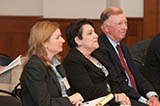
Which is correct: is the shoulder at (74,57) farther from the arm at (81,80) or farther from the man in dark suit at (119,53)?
the man in dark suit at (119,53)

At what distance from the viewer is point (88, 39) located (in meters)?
3.57

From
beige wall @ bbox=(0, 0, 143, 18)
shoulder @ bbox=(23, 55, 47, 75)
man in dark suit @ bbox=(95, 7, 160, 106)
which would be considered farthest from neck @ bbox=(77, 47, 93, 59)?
beige wall @ bbox=(0, 0, 143, 18)

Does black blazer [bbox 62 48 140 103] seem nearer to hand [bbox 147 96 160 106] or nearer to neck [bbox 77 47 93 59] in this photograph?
neck [bbox 77 47 93 59]

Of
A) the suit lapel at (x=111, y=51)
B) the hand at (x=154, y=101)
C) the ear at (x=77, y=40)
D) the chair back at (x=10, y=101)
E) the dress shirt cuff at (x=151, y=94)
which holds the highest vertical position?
the ear at (x=77, y=40)

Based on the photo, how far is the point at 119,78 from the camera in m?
3.88

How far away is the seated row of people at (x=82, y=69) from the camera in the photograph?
9.66 ft

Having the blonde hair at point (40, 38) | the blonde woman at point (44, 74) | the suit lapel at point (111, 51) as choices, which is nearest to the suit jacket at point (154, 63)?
the suit lapel at point (111, 51)

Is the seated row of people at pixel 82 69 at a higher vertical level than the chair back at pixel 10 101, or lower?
higher

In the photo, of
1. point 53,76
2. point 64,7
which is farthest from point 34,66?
point 64,7

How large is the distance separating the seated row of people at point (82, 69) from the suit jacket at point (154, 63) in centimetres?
9

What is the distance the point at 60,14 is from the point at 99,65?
3359 mm

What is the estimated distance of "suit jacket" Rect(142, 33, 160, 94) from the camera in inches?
159

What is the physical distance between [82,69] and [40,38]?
554 millimetres

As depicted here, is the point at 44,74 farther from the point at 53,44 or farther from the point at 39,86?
the point at 53,44
